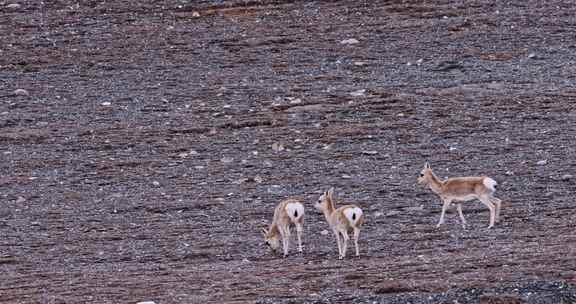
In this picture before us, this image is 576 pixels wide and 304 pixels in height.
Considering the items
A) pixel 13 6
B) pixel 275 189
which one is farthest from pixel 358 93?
pixel 13 6

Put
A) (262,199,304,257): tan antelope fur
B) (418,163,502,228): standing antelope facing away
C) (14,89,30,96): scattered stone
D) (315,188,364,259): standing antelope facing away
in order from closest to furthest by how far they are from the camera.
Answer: (315,188,364,259): standing antelope facing away < (262,199,304,257): tan antelope fur < (418,163,502,228): standing antelope facing away < (14,89,30,96): scattered stone

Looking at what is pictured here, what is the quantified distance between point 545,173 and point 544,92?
4402 millimetres

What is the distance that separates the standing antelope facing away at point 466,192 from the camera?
54.1ft

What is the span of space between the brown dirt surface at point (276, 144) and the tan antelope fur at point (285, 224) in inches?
8.8

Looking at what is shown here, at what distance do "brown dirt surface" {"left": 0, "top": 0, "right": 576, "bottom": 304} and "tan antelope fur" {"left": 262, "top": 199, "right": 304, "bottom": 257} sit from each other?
0.73ft

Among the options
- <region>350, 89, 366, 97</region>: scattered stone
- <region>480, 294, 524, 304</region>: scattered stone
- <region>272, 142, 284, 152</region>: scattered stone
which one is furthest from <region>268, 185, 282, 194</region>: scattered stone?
<region>480, 294, 524, 304</region>: scattered stone

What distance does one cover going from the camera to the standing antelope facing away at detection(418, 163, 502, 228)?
650 inches

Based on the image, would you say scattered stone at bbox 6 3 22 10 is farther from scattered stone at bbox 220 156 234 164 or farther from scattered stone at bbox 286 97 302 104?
scattered stone at bbox 220 156 234 164

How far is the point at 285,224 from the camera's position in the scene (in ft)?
51.5

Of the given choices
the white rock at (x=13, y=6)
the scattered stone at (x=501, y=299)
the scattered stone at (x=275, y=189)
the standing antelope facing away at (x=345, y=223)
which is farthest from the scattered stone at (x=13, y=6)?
the scattered stone at (x=501, y=299)

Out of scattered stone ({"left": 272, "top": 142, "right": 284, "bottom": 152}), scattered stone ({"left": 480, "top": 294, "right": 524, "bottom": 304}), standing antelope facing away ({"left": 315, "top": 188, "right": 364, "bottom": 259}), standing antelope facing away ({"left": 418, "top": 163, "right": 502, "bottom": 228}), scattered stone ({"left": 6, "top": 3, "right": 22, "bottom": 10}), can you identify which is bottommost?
scattered stone ({"left": 480, "top": 294, "right": 524, "bottom": 304})

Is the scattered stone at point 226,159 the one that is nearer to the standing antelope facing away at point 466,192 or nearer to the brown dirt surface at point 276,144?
the brown dirt surface at point 276,144

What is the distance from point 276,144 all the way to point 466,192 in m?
4.76

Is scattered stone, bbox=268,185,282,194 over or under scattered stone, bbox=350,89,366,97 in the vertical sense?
under
